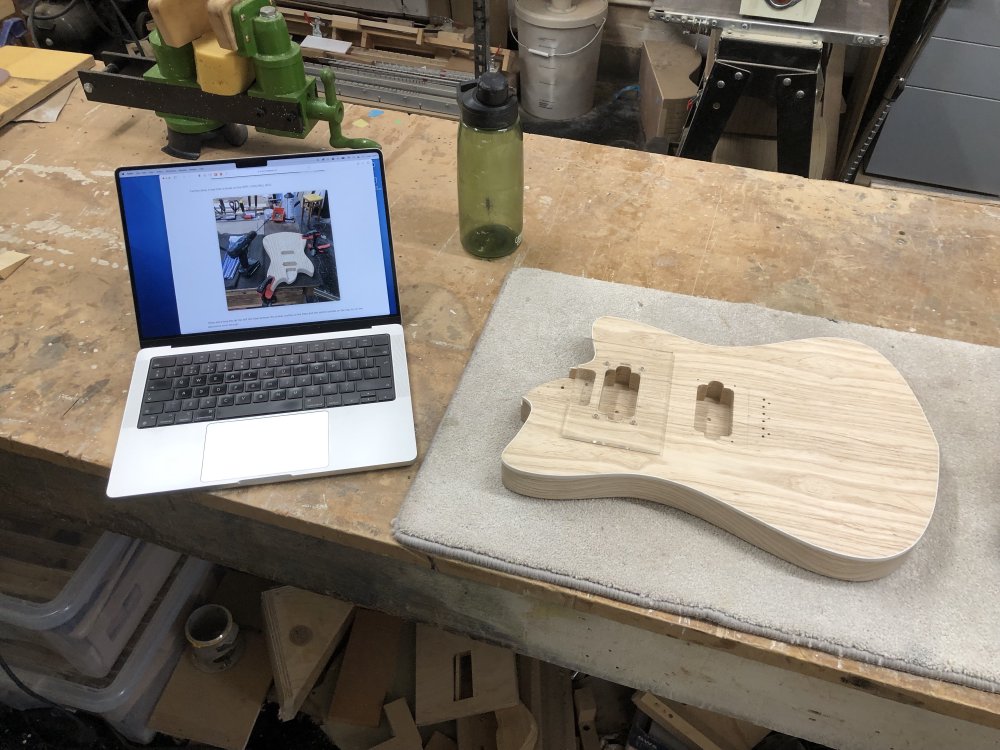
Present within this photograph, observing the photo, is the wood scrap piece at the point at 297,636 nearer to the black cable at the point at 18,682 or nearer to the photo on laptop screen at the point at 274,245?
the black cable at the point at 18,682

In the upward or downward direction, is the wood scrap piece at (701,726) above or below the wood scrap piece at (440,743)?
above

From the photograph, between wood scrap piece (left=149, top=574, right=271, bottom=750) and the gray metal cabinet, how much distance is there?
203cm

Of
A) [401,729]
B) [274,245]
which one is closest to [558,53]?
[274,245]

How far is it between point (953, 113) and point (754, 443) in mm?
1699

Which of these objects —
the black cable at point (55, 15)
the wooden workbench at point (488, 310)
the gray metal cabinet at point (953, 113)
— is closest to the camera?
the wooden workbench at point (488, 310)

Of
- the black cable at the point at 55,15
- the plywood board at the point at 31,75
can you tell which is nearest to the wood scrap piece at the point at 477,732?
the plywood board at the point at 31,75

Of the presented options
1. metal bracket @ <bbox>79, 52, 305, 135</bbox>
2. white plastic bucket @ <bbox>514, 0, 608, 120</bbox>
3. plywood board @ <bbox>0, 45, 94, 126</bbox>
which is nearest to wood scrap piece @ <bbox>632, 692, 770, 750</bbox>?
metal bracket @ <bbox>79, 52, 305, 135</bbox>

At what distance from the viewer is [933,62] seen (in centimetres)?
181

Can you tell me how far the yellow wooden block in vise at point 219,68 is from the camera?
3.37ft

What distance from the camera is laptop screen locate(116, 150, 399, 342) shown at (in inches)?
32.3

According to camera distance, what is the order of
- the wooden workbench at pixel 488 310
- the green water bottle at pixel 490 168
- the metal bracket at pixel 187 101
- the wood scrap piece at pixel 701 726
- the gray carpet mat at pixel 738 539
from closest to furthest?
the gray carpet mat at pixel 738 539 < the wooden workbench at pixel 488 310 < the green water bottle at pixel 490 168 < the metal bracket at pixel 187 101 < the wood scrap piece at pixel 701 726

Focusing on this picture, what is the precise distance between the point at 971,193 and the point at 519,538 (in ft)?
6.64

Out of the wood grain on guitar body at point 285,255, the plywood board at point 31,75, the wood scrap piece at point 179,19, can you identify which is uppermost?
the wood scrap piece at point 179,19

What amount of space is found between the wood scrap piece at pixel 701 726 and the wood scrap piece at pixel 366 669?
45cm
